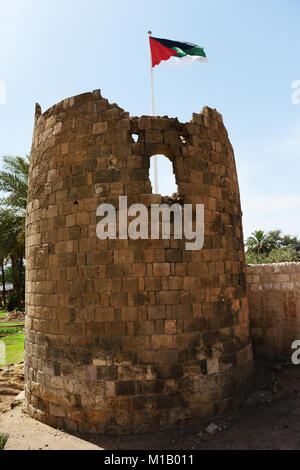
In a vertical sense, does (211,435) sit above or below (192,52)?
below

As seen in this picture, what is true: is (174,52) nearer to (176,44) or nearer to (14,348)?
(176,44)

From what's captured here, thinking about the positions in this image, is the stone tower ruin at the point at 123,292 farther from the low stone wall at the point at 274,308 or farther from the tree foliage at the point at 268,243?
the tree foliage at the point at 268,243

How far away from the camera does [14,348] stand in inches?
509

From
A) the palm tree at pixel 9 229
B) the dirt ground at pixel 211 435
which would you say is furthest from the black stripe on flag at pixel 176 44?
the palm tree at pixel 9 229

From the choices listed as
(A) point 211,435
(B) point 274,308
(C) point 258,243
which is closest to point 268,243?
(C) point 258,243

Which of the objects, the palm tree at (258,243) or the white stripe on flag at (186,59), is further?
the palm tree at (258,243)

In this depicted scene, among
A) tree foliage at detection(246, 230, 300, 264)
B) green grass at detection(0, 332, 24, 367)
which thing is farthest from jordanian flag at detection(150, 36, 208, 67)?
tree foliage at detection(246, 230, 300, 264)

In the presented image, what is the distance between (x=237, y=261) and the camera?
6.97 meters

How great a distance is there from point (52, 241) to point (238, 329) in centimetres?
437

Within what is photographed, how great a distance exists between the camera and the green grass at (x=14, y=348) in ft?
37.0

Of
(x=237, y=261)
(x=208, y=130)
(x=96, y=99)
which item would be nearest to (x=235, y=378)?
(x=237, y=261)

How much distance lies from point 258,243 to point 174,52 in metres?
23.3

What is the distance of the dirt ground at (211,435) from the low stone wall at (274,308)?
6.41 ft

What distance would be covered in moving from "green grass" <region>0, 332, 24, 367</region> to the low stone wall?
8339mm
